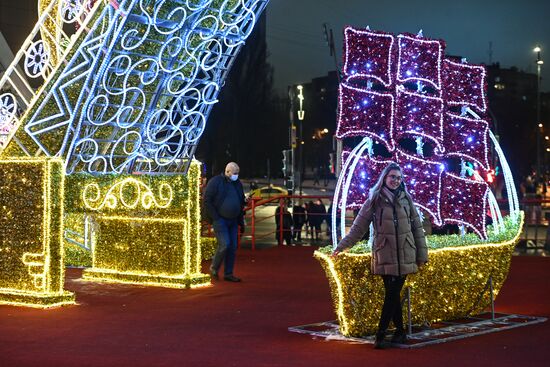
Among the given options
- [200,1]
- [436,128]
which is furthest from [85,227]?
[436,128]

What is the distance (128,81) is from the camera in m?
13.6

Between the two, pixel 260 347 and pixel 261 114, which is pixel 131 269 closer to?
pixel 260 347

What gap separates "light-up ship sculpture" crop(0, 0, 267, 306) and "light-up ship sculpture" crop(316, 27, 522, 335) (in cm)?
336

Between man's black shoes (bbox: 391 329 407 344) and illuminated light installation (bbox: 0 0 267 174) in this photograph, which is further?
illuminated light installation (bbox: 0 0 267 174)

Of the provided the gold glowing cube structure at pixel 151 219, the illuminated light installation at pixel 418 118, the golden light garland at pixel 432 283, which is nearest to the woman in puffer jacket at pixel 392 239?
the golden light garland at pixel 432 283

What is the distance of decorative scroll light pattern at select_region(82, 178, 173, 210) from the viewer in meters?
13.9

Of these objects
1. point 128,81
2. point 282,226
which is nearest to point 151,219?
point 128,81

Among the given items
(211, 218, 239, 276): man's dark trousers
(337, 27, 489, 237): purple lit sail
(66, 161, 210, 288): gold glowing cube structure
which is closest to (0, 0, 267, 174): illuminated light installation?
(66, 161, 210, 288): gold glowing cube structure

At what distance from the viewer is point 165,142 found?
46.0 ft

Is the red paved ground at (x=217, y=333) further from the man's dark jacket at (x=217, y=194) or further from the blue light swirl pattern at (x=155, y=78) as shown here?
the blue light swirl pattern at (x=155, y=78)

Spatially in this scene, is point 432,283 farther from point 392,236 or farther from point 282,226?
point 282,226

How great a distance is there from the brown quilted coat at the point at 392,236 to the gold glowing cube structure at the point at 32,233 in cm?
426

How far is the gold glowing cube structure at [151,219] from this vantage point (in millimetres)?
13859

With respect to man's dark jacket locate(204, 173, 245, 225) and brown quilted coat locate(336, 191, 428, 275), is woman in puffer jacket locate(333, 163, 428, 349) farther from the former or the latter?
man's dark jacket locate(204, 173, 245, 225)
